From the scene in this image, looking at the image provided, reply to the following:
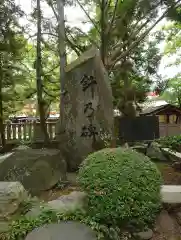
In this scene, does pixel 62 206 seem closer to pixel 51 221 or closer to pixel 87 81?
pixel 51 221

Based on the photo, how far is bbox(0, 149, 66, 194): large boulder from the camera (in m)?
4.94

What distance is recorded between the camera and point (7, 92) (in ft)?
36.2

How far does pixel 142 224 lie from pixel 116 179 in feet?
2.07

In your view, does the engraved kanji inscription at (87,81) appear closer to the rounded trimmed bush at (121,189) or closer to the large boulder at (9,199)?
the rounded trimmed bush at (121,189)

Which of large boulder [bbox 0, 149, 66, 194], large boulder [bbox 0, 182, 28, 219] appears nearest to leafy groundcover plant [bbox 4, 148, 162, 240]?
large boulder [bbox 0, 182, 28, 219]

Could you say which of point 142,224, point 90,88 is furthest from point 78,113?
point 142,224

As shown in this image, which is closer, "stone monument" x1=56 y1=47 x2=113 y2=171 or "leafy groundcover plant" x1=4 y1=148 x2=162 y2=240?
"leafy groundcover plant" x1=4 y1=148 x2=162 y2=240

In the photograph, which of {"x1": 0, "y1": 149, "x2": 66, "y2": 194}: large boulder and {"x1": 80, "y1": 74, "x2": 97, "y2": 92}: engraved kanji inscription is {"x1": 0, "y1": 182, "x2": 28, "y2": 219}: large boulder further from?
{"x1": 80, "y1": 74, "x2": 97, "y2": 92}: engraved kanji inscription

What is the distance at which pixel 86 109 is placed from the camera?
6.75 m

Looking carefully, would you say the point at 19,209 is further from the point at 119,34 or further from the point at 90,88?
the point at 119,34

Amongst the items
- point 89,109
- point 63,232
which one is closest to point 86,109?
point 89,109

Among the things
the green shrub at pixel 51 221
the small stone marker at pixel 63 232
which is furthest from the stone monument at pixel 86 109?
the small stone marker at pixel 63 232

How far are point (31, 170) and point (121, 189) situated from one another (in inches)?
79.4

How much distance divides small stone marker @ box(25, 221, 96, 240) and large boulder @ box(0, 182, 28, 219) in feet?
1.71
